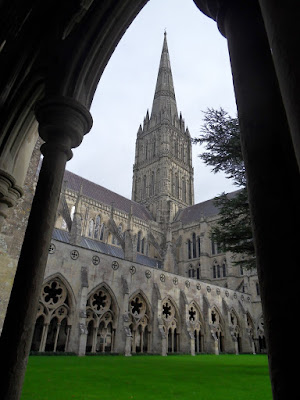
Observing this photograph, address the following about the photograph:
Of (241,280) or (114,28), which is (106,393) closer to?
(114,28)

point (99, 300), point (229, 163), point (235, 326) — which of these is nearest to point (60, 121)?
point (229, 163)

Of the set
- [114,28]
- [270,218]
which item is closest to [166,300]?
[114,28]

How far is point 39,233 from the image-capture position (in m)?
2.97

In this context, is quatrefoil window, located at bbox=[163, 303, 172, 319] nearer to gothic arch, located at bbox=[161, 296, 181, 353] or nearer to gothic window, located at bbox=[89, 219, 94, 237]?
gothic arch, located at bbox=[161, 296, 181, 353]

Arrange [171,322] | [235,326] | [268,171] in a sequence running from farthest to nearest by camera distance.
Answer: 1. [235,326]
2. [171,322]
3. [268,171]

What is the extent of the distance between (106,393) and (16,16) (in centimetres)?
592

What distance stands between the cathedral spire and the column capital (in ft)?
149

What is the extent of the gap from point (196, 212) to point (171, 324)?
68.9 ft

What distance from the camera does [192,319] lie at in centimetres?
2147

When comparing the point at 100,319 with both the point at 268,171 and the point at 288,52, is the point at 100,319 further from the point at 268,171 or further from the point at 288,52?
the point at 288,52

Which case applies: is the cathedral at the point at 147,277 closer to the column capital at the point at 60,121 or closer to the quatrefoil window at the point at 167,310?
the quatrefoil window at the point at 167,310

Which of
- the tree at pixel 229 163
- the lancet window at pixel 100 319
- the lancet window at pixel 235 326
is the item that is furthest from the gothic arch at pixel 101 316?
the lancet window at pixel 235 326

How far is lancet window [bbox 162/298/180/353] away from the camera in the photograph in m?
19.9

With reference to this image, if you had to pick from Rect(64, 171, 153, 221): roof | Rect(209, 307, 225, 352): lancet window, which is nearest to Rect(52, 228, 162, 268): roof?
Rect(64, 171, 153, 221): roof
